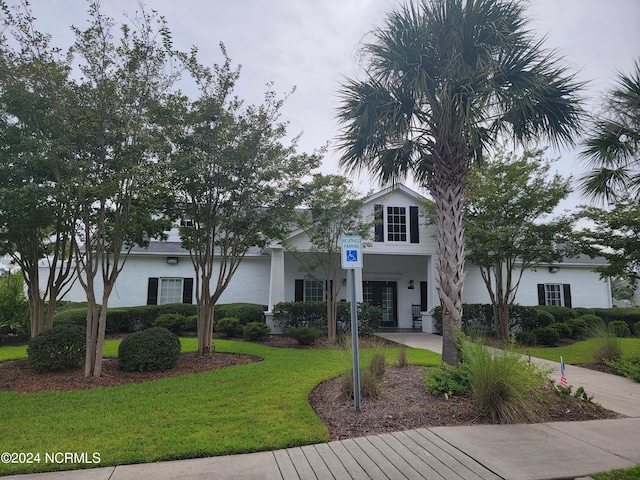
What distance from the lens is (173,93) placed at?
8.67 metres

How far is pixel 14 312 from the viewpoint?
13.0m

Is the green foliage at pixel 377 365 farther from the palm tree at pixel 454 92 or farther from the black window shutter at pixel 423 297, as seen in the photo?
the black window shutter at pixel 423 297

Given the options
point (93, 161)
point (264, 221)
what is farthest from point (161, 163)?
point (264, 221)

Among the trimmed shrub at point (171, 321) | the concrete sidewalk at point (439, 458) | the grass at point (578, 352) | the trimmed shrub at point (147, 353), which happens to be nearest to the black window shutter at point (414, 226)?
the grass at point (578, 352)

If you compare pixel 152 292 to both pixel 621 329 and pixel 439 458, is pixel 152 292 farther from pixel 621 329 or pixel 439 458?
pixel 621 329

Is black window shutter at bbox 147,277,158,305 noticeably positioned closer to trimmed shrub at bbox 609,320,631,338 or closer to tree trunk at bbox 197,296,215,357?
tree trunk at bbox 197,296,215,357

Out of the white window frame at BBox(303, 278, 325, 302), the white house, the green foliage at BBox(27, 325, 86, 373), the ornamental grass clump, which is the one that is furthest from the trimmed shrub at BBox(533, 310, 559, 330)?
the green foliage at BBox(27, 325, 86, 373)

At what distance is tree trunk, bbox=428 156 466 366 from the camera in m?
6.96

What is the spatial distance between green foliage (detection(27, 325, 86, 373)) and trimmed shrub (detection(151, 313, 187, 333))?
618 cm

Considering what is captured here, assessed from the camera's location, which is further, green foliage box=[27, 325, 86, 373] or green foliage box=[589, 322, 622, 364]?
green foliage box=[589, 322, 622, 364]

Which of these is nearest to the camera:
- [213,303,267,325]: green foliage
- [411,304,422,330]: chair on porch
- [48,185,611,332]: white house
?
[213,303,267,325]: green foliage

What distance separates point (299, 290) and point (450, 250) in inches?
436

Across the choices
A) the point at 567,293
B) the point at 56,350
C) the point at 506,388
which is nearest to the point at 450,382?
the point at 506,388

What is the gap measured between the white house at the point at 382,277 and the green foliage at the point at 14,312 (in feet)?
12.2
